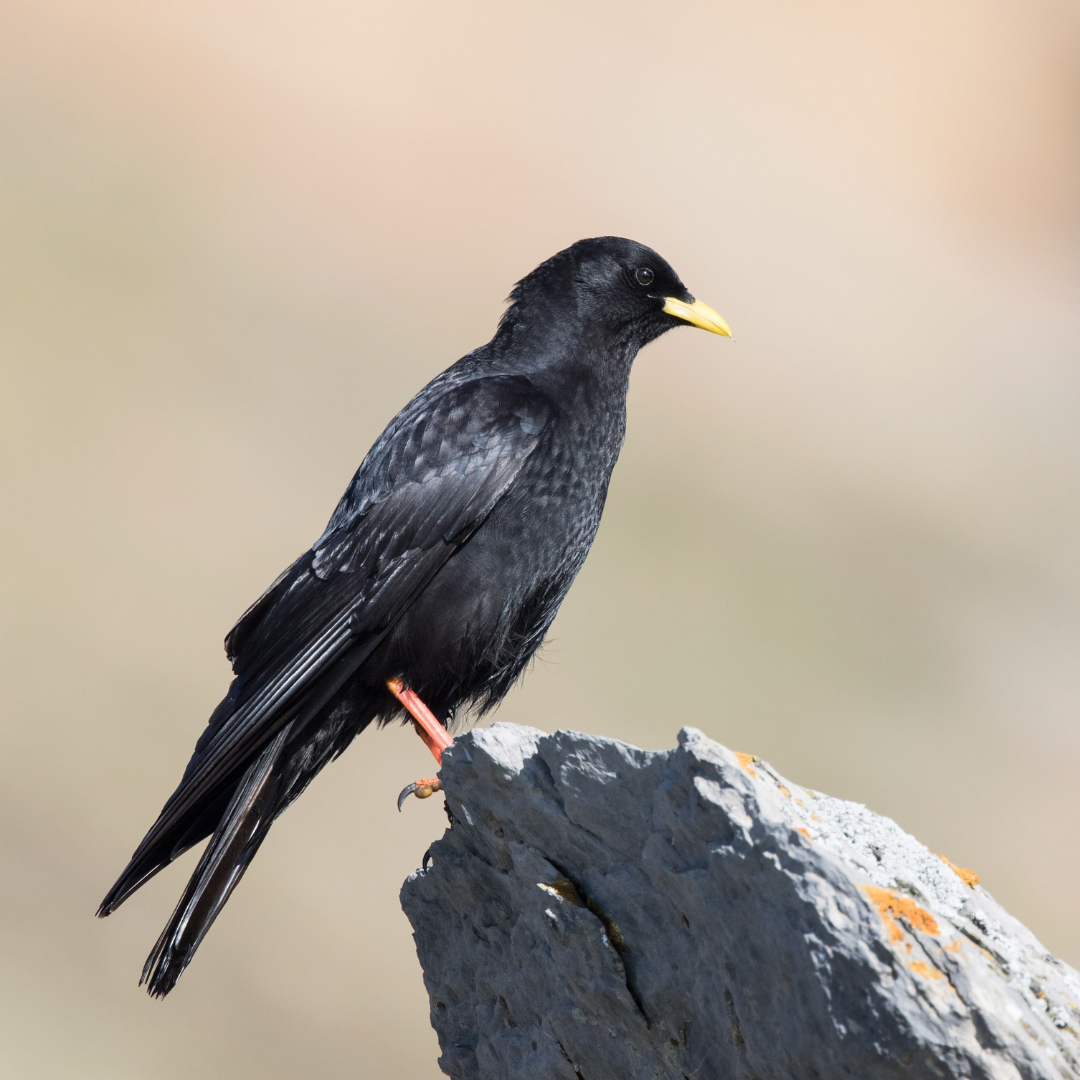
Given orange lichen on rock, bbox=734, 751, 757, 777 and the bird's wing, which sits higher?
the bird's wing

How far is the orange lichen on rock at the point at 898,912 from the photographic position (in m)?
2.83

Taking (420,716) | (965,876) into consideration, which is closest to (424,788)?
(420,716)

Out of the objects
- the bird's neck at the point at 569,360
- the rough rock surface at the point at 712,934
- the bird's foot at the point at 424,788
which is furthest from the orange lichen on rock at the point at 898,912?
the bird's neck at the point at 569,360

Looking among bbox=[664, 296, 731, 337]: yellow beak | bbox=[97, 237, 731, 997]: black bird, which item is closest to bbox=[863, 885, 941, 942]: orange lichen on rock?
bbox=[97, 237, 731, 997]: black bird

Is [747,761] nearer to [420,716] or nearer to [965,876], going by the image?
[965,876]

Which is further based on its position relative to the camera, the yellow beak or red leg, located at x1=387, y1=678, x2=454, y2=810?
the yellow beak

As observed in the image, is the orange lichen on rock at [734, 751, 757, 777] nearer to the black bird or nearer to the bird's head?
the black bird

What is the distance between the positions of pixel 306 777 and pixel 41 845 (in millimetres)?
11809

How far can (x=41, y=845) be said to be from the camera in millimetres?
15625

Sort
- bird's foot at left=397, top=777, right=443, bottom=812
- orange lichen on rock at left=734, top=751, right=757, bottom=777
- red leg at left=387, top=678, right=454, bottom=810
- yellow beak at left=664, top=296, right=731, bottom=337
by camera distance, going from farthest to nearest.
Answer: yellow beak at left=664, top=296, right=731, bottom=337 < red leg at left=387, top=678, right=454, bottom=810 < bird's foot at left=397, top=777, right=443, bottom=812 < orange lichen on rock at left=734, top=751, right=757, bottom=777

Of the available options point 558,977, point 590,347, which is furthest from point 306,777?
point 590,347

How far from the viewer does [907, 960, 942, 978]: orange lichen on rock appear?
9.12 ft

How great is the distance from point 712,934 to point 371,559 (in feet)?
8.82

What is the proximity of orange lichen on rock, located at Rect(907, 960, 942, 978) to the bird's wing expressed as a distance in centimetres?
297
